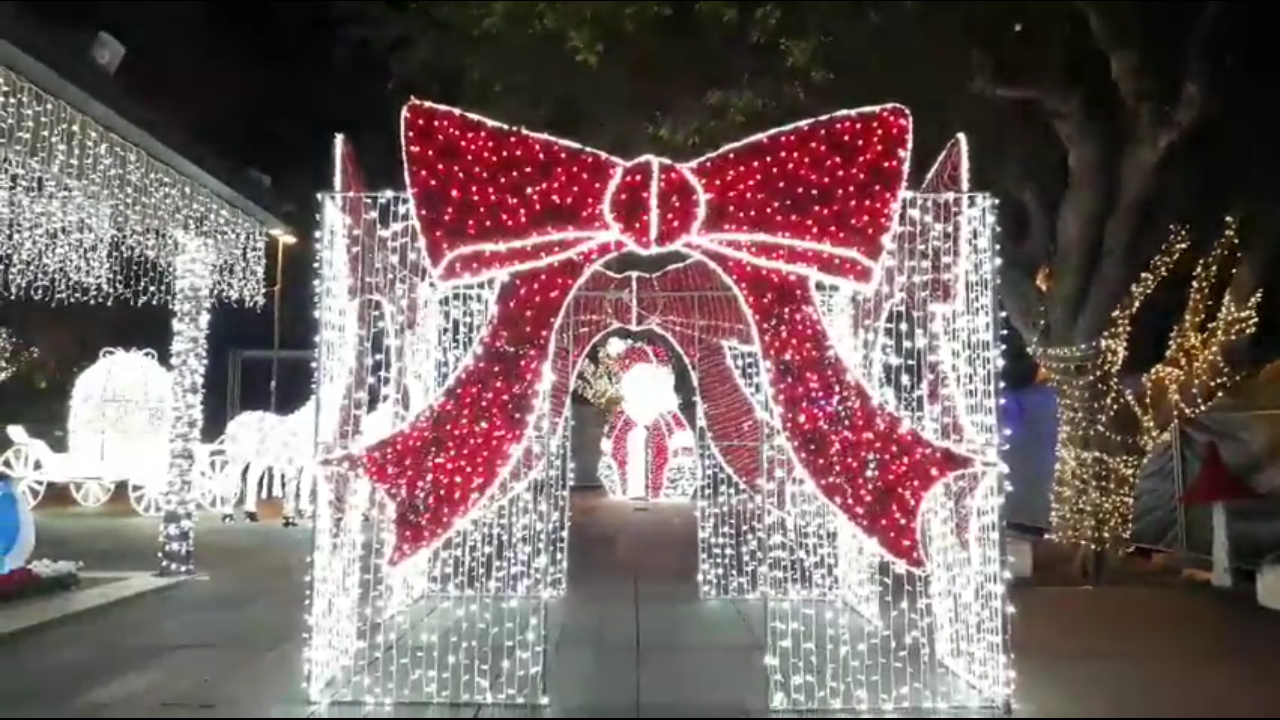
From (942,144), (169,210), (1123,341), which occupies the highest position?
(942,144)

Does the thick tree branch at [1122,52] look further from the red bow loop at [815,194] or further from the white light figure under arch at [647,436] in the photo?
the white light figure under arch at [647,436]

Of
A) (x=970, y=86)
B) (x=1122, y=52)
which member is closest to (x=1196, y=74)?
(x=1122, y=52)

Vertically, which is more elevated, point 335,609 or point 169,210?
point 169,210

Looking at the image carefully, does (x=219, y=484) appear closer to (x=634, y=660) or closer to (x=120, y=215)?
(x=120, y=215)

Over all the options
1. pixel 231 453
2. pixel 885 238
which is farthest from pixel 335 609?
pixel 231 453

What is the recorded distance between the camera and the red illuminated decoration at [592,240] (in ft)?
20.2

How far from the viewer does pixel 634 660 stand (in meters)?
7.38

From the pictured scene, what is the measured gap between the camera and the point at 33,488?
1827 cm

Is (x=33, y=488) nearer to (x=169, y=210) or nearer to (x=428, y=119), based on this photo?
(x=169, y=210)

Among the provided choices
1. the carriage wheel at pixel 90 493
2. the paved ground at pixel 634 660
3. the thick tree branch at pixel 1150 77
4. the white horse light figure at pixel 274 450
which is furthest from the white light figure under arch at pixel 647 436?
the thick tree branch at pixel 1150 77

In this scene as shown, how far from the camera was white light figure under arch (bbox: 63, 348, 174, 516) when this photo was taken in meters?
16.5

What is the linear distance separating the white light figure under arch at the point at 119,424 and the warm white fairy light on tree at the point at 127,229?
12.7 feet

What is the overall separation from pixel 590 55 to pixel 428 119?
305cm

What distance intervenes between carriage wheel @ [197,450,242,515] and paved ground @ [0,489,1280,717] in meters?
6.00
